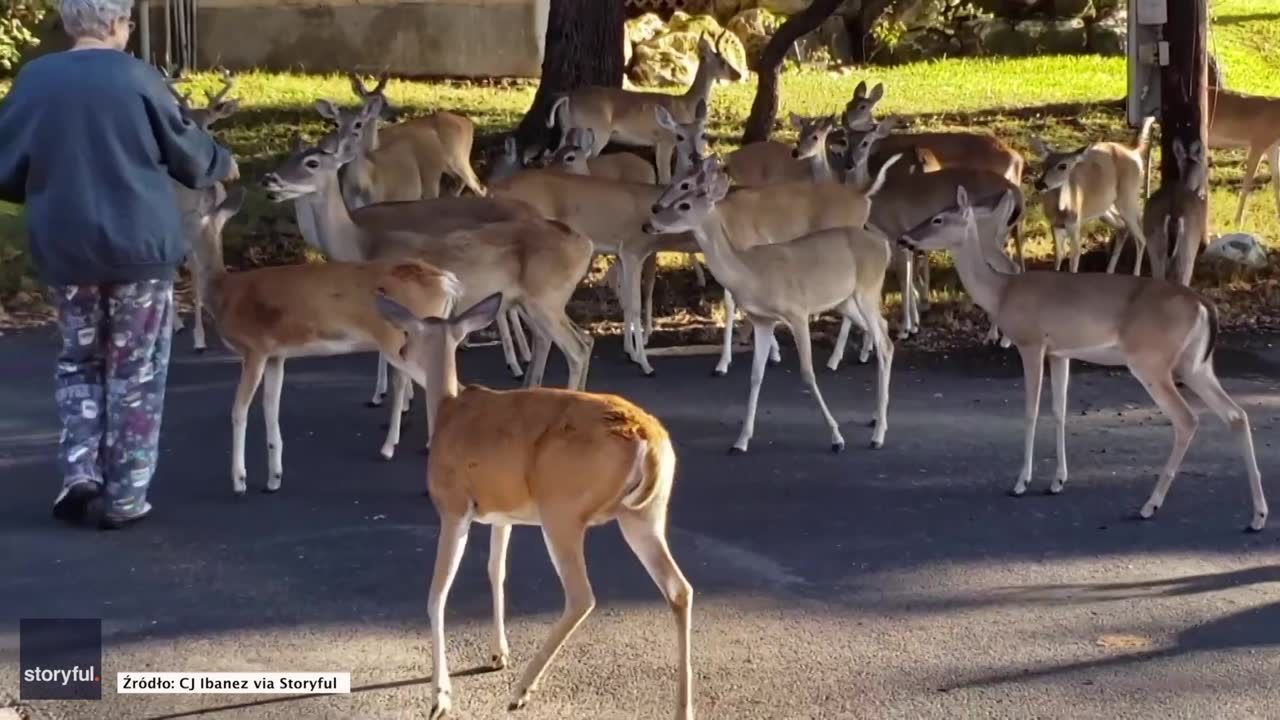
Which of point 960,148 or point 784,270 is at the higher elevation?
point 960,148

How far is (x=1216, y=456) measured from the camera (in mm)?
9172

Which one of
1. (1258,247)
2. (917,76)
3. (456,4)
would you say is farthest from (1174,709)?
(917,76)

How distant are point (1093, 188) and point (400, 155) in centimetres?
522

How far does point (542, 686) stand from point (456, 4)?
55.7ft

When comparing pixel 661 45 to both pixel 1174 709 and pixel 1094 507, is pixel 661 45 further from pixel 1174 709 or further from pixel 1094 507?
pixel 1174 709

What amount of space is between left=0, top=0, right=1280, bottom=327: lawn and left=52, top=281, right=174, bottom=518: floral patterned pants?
19.5 feet

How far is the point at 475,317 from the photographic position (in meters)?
6.55

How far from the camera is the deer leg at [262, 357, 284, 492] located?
27.9ft

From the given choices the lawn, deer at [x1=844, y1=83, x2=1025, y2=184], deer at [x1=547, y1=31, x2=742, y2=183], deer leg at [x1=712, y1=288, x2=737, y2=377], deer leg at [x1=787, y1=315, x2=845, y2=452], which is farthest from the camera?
deer at [x1=547, y1=31, x2=742, y2=183]

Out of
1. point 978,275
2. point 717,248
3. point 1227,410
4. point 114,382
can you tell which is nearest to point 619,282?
point 717,248

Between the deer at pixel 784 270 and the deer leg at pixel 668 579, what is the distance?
3.82 metres

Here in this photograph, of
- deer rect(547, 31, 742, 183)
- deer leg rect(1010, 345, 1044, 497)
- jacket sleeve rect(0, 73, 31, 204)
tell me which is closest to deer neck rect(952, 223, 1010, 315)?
deer leg rect(1010, 345, 1044, 497)

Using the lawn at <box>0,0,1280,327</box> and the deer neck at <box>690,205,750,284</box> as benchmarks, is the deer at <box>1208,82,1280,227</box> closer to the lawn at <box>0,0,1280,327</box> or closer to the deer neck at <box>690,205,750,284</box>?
the lawn at <box>0,0,1280,327</box>

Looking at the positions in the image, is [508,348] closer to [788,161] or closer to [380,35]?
[788,161]
